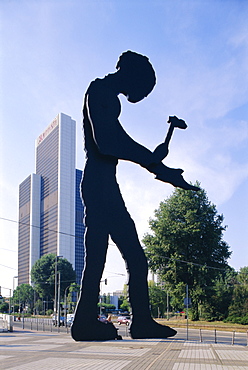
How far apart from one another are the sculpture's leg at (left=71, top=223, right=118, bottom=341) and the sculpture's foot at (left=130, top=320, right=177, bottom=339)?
0.63 meters

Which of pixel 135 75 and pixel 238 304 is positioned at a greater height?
pixel 135 75

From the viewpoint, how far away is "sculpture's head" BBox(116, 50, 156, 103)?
1348 centimetres

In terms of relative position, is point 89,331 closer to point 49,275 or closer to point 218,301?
point 218,301

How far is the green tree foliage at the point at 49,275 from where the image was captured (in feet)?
249

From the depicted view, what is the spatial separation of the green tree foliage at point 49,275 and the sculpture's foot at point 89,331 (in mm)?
64739

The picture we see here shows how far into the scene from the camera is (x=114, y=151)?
41.7 ft

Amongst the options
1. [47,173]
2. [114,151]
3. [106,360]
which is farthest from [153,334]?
[47,173]

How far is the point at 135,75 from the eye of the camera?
13.7 meters

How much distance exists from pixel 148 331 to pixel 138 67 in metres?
8.57

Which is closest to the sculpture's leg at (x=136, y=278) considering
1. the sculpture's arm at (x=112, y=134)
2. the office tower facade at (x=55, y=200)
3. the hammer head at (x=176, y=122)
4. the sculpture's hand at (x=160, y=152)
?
the sculpture's arm at (x=112, y=134)

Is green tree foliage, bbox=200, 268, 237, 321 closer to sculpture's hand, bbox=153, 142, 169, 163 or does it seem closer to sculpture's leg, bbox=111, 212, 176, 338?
sculpture's leg, bbox=111, 212, 176, 338

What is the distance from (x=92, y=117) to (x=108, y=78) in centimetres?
156

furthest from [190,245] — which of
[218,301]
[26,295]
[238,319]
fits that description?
[26,295]

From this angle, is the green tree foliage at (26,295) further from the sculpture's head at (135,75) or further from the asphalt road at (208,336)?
the sculpture's head at (135,75)
